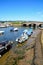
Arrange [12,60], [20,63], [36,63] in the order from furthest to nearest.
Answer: [12,60] < [20,63] < [36,63]

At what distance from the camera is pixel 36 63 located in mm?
20828

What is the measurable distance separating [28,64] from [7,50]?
1149cm

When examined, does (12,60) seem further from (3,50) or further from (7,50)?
(7,50)

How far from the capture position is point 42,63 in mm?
20969

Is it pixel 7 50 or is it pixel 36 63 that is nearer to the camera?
pixel 36 63

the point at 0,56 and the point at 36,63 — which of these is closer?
the point at 36,63

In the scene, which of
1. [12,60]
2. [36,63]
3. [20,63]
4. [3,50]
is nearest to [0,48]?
[3,50]

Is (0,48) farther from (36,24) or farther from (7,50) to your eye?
(36,24)

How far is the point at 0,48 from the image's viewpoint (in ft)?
96.4

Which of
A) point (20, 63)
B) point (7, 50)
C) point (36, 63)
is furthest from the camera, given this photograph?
point (7, 50)

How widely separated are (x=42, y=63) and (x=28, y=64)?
1.96 meters

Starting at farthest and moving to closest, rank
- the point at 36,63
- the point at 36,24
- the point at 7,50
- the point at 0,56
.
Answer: the point at 36,24
the point at 7,50
the point at 0,56
the point at 36,63

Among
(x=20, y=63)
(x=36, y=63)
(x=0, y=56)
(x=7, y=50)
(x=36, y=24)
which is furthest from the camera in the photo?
(x=36, y=24)

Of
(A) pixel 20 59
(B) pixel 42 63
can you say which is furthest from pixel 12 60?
(B) pixel 42 63
